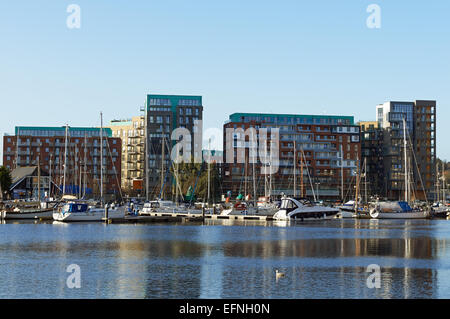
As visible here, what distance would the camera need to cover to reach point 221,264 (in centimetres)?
5400

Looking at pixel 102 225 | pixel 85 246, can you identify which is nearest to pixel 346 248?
pixel 85 246

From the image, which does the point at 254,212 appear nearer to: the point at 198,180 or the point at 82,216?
the point at 82,216

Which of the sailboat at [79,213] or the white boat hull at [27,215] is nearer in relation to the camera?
the sailboat at [79,213]

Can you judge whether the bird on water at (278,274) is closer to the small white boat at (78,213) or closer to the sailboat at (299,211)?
the small white boat at (78,213)

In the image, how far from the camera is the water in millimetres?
41250

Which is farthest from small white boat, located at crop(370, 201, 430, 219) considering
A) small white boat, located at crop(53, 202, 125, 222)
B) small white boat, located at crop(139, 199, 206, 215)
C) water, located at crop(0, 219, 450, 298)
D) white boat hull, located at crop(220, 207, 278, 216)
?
small white boat, located at crop(53, 202, 125, 222)

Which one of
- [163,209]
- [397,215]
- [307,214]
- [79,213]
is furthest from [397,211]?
[79,213]

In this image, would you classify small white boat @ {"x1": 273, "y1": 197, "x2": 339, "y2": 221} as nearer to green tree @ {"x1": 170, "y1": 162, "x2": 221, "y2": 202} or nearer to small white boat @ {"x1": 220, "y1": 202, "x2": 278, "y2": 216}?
small white boat @ {"x1": 220, "y1": 202, "x2": 278, "y2": 216}

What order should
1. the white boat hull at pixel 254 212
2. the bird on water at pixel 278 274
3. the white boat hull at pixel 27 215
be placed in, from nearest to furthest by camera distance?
1. the bird on water at pixel 278 274
2. the white boat hull at pixel 27 215
3. the white boat hull at pixel 254 212

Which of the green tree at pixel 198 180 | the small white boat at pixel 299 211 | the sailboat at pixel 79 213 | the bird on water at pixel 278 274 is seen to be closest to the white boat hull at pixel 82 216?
the sailboat at pixel 79 213

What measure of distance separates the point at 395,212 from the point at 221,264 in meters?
89.1

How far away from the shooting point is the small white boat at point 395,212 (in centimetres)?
13400

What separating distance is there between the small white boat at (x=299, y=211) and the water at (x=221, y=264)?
2922cm
